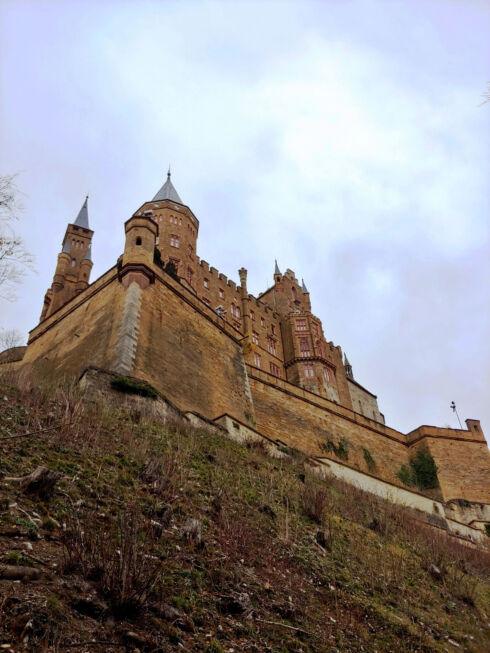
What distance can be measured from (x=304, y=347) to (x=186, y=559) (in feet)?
157

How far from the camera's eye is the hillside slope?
5009mm

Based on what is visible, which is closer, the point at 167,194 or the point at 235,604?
the point at 235,604

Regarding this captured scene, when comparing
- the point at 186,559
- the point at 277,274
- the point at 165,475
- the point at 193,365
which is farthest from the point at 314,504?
the point at 277,274

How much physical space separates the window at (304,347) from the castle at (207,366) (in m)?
1.34

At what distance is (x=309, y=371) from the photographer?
5222 centimetres

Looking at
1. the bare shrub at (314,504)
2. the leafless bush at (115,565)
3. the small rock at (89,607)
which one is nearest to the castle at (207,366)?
the bare shrub at (314,504)

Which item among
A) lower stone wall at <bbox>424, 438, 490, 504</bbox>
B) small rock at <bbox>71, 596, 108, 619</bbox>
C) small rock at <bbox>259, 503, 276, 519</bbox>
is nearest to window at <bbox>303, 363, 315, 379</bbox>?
lower stone wall at <bbox>424, 438, 490, 504</bbox>

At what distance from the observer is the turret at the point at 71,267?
42.8 m

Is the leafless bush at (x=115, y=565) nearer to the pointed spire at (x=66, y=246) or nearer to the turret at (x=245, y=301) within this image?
the pointed spire at (x=66, y=246)

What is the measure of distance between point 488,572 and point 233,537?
30.6ft

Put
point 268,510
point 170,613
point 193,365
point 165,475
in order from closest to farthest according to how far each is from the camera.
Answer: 1. point 170,613
2. point 165,475
3. point 268,510
4. point 193,365

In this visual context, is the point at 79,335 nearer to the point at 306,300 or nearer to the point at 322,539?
the point at 322,539

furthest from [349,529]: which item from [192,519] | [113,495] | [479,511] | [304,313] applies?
[304,313]

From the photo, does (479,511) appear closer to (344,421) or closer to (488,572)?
(344,421)
